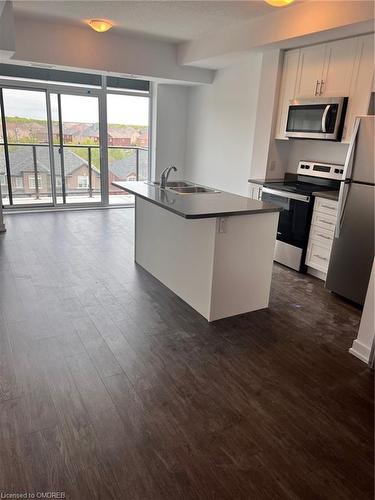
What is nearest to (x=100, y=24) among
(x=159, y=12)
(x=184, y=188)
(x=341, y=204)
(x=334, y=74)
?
(x=159, y=12)

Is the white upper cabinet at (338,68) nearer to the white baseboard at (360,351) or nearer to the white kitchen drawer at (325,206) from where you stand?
the white kitchen drawer at (325,206)

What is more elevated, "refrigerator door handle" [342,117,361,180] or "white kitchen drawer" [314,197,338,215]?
"refrigerator door handle" [342,117,361,180]

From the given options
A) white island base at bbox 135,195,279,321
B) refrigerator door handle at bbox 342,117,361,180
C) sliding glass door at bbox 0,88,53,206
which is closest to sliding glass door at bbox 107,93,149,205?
sliding glass door at bbox 0,88,53,206

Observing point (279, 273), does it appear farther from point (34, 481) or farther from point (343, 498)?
point (34, 481)

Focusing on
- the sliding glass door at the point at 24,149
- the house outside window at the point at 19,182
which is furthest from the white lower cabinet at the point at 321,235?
the house outside window at the point at 19,182

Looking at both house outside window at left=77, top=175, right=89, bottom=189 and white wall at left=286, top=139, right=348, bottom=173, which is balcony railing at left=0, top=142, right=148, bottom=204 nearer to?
house outside window at left=77, top=175, right=89, bottom=189

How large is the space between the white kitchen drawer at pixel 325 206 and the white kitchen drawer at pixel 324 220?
0.13ft

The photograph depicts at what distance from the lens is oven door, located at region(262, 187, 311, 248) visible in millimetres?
3998

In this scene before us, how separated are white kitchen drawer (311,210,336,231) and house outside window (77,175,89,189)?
4660 millimetres

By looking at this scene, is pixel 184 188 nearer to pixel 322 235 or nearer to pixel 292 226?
pixel 292 226

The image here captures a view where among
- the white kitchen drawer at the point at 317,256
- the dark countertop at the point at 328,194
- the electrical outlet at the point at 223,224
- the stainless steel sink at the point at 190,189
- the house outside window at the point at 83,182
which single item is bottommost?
the white kitchen drawer at the point at 317,256

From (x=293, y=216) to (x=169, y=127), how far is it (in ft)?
12.3

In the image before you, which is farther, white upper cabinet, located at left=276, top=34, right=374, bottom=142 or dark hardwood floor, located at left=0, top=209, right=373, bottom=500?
white upper cabinet, located at left=276, top=34, right=374, bottom=142

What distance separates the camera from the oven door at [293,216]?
4.00m
